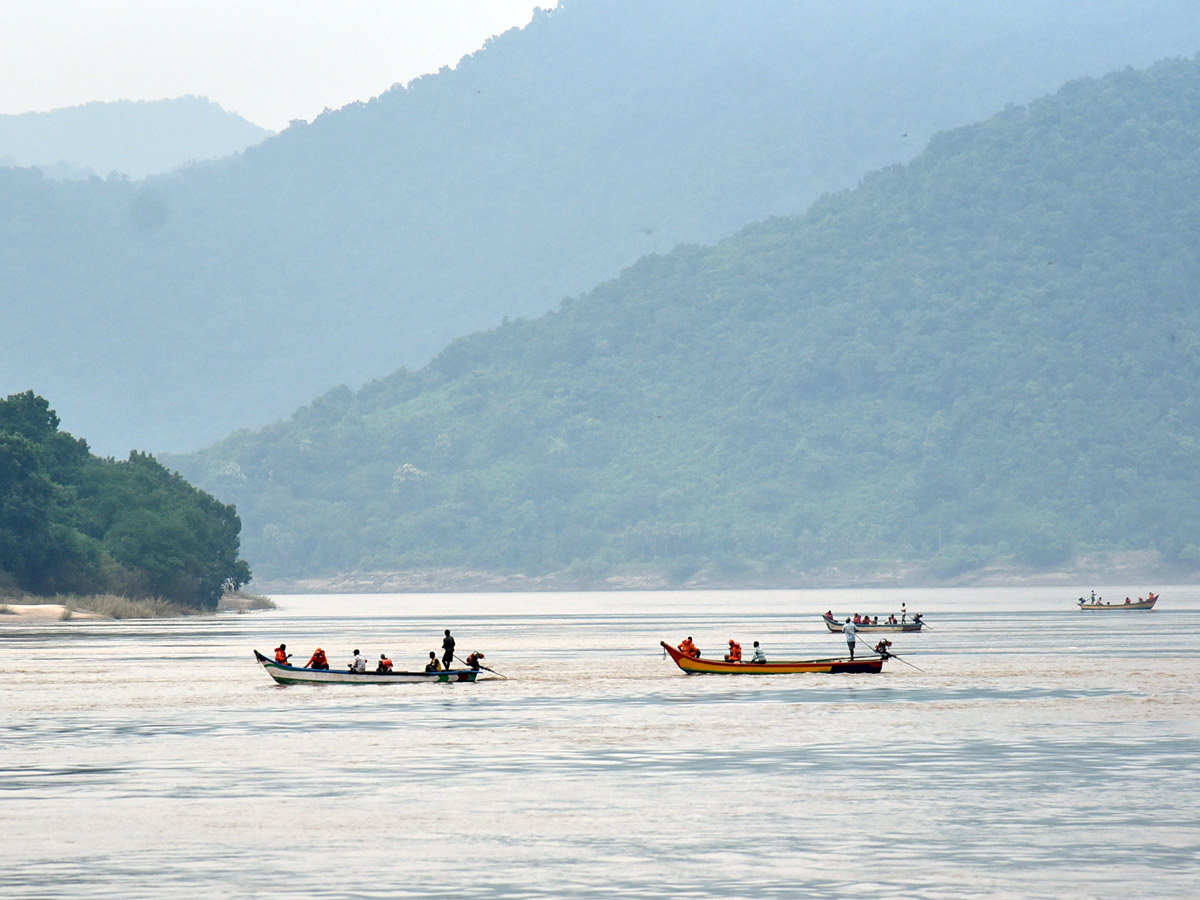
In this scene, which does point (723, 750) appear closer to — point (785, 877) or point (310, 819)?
point (310, 819)

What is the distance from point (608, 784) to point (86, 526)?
138000mm

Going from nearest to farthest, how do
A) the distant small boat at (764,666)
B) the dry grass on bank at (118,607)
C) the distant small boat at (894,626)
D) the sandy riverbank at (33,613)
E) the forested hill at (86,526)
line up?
the distant small boat at (764,666) < the distant small boat at (894,626) < the sandy riverbank at (33,613) < the forested hill at (86,526) < the dry grass on bank at (118,607)

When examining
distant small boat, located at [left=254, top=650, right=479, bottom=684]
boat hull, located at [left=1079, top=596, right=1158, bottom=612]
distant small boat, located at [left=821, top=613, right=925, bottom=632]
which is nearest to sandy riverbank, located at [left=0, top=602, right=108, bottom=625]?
distant small boat, located at [left=821, top=613, right=925, bottom=632]

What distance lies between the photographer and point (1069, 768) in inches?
1847

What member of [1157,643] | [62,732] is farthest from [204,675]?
[1157,643]

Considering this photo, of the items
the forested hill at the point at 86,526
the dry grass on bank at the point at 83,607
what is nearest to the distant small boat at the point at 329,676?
the dry grass on bank at the point at 83,607

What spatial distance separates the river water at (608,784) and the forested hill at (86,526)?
70897mm

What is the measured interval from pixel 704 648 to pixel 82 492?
9120 cm

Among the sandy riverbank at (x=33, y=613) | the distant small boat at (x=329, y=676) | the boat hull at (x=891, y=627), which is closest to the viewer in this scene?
the distant small boat at (x=329, y=676)

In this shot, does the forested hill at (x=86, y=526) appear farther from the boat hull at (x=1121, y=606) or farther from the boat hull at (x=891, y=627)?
the boat hull at (x=1121, y=606)

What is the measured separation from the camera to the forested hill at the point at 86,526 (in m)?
158

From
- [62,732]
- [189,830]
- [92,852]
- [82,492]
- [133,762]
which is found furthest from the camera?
[82,492]

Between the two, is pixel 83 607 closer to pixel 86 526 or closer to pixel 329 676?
pixel 86 526

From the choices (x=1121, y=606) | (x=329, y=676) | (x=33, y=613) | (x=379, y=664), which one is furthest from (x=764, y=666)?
(x=1121, y=606)
